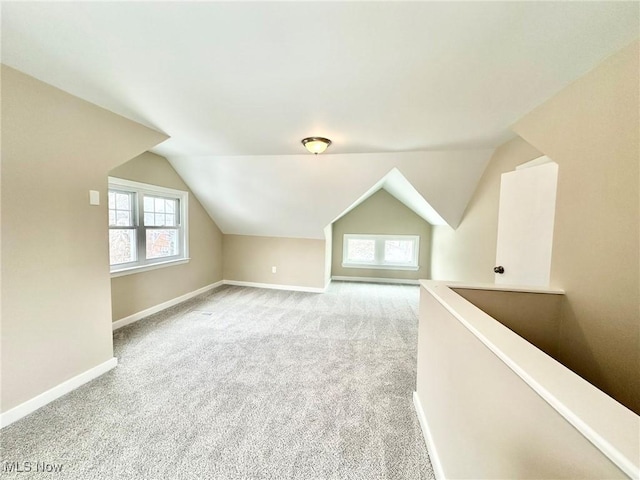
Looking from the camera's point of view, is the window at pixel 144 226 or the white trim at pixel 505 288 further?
the window at pixel 144 226

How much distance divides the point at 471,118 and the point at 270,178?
2572mm

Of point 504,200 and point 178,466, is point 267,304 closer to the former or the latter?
point 178,466

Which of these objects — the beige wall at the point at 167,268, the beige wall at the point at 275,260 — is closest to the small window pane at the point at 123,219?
the beige wall at the point at 167,268

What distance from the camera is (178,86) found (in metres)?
1.66

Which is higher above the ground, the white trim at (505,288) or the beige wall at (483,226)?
the beige wall at (483,226)

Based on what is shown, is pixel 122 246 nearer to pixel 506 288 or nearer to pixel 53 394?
pixel 53 394

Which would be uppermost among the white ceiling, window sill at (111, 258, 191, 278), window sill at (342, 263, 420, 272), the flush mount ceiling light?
Result: the white ceiling

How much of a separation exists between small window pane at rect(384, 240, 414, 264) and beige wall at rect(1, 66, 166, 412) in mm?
4952

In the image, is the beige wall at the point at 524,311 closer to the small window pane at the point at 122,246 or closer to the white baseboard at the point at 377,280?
the small window pane at the point at 122,246

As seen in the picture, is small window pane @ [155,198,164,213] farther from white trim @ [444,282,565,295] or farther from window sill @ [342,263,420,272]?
white trim @ [444,282,565,295]

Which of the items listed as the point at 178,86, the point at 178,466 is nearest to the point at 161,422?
the point at 178,466

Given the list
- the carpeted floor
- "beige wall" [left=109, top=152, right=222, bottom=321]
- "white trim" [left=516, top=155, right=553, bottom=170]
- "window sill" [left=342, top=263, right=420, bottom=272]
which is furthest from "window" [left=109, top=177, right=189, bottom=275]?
"white trim" [left=516, top=155, right=553, bottom=170]

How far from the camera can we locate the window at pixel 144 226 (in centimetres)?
307

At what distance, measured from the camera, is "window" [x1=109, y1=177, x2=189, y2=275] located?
121 inches
